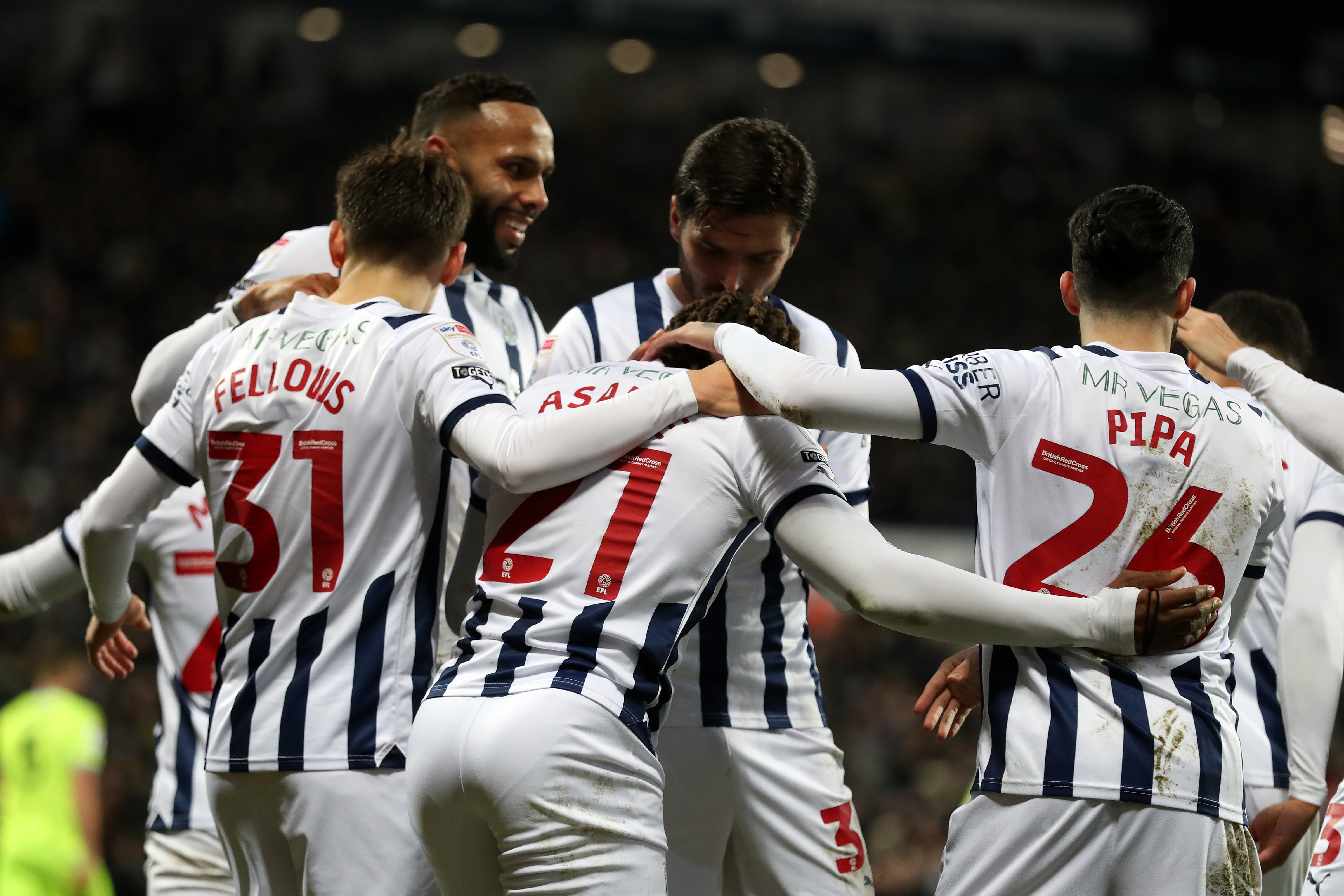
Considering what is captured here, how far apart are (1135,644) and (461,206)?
2.21 metres

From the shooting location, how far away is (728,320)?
338cm

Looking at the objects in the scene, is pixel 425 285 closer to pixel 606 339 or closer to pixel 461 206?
pixel 461 206

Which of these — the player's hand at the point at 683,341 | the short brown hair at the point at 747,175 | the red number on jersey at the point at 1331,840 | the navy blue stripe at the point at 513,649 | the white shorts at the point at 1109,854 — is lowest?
the red number on jersey at the point at 1331,840

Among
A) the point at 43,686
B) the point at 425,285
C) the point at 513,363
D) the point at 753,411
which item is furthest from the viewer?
the point at 43,686

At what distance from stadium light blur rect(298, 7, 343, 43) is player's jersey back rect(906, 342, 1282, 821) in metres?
17.0

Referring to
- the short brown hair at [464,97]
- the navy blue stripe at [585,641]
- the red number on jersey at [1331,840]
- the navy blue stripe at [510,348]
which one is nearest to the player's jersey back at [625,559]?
the navy blue stripe at [585,641]

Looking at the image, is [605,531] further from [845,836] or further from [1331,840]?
[1331,840]

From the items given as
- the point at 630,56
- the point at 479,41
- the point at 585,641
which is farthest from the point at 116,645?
the point at 630,56

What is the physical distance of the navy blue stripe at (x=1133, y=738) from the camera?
2857 millimetres

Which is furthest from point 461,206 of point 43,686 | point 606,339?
point 43,686

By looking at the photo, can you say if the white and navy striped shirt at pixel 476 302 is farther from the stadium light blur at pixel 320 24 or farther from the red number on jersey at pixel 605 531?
the stadium light blur at pixel 320 24

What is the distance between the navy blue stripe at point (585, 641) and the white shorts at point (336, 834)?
603 mm

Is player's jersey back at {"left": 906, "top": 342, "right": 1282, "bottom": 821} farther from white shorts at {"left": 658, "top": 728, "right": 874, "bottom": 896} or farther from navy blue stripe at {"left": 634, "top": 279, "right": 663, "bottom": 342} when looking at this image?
navy blue stripe at {"left": 634, "top": 279, "right": 663, "bottom": 342}

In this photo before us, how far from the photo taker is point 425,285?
148 inches
